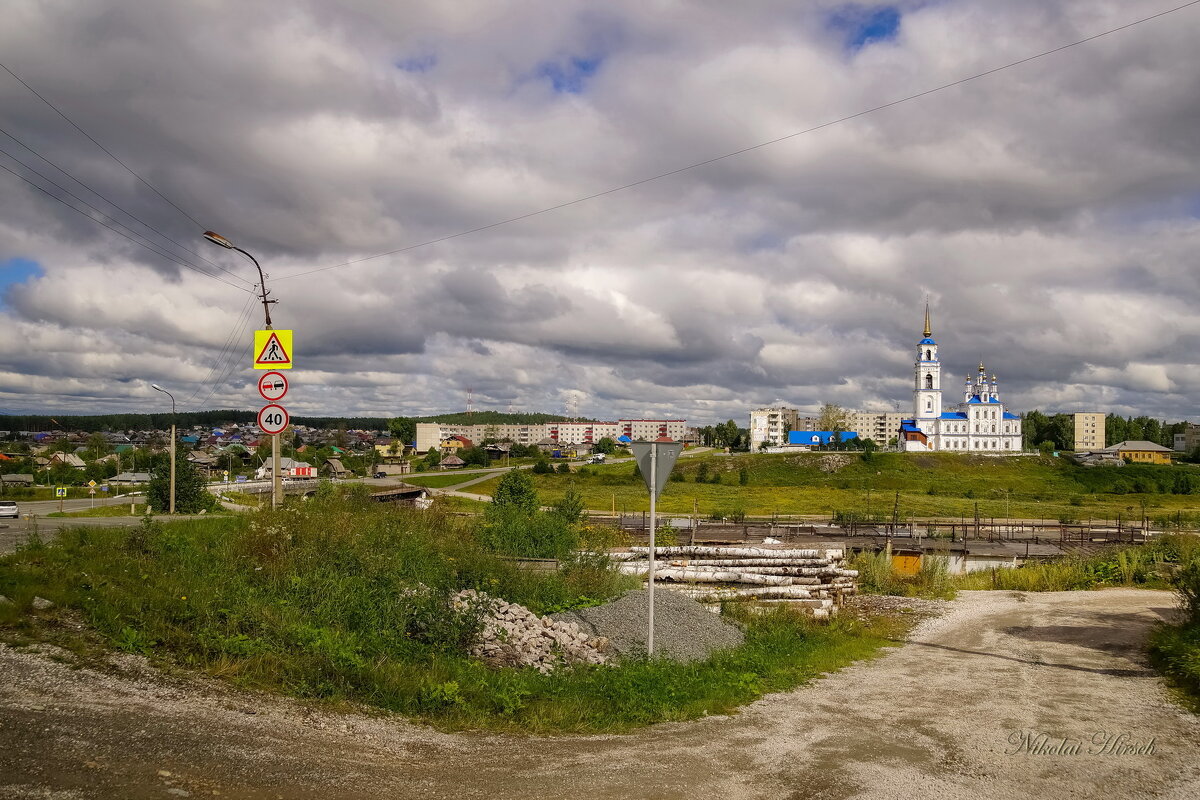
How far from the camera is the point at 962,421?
428 ft

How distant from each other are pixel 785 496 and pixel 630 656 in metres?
65.0

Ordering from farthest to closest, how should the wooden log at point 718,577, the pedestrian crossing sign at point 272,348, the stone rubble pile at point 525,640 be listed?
the wooden log at point 718,577 → the pedestrian crossing sign at point 272,348 → the stone rubble pile at point 525,640

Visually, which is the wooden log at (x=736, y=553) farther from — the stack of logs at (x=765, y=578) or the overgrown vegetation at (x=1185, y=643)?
the overgrown vegetation at (x=1185, y=643)

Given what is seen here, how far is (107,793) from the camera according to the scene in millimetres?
4684

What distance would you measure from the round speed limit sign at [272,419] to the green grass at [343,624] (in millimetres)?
1806

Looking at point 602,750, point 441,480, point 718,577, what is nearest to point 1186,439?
point 441,480

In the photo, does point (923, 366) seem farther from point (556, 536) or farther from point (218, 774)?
point (218, 774)

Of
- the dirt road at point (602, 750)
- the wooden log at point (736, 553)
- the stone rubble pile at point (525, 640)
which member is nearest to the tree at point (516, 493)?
the wooden log at point (736, 553)

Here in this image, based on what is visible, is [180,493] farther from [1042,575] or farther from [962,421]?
[962,421]

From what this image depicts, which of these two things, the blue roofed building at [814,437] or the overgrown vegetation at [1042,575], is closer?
the overgrown vegetation at [1042,575]

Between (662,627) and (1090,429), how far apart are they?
8144 inches

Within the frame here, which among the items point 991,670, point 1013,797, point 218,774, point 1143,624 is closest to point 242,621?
point 218,774

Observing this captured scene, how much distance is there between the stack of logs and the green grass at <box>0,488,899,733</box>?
12.2ft

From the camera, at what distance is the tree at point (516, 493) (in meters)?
23.2
